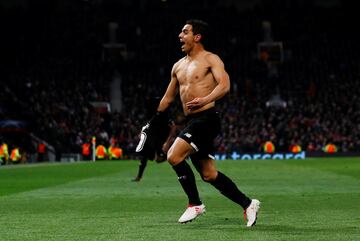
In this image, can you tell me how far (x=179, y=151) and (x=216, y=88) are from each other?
0.98 m

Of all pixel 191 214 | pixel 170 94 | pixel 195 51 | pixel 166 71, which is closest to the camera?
pixel 191 214

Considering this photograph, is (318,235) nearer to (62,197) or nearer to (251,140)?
(62,197)

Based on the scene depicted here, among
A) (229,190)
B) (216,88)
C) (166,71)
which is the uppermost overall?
(216,88)

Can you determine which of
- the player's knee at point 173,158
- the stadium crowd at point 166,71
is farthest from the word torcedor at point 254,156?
the player's knee at point 173,158

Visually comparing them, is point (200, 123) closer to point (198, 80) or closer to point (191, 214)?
point (198, 80)

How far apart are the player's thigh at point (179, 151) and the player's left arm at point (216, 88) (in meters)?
0.53

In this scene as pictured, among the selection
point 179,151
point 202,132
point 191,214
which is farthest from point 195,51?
point 191,214

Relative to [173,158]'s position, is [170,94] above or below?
above

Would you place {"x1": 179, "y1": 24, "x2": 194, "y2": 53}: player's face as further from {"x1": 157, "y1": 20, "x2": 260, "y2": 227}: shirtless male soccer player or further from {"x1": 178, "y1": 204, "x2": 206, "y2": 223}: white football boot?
{"x1": 178, "y1": 204, "x2": 206, "y2": 223}: white football boot

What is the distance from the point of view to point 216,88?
10641 mm

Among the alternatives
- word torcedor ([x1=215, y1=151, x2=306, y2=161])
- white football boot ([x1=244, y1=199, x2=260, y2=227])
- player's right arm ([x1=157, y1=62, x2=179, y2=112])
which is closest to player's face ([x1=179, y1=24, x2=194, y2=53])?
player's right arm ([x1=157, y1=62, x2=179, y2=112])

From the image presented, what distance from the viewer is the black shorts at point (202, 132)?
10.8 m

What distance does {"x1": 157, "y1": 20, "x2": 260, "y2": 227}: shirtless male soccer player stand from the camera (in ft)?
35.2

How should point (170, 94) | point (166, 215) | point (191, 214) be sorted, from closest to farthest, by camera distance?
point (191, 214)
point (170, 94)
point (166, 215)
